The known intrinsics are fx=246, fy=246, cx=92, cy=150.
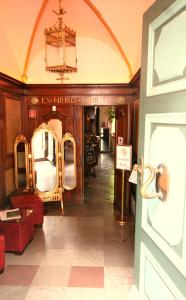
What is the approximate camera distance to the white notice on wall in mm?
4082

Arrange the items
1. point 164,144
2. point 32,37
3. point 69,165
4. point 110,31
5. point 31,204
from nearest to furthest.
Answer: point 164,144 < point 31,204 < point 110,31 < point 32,37 < point 69,165

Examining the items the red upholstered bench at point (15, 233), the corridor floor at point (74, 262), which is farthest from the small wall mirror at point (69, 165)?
the red upholstered bench at point (15, 233)

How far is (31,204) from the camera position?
12.8ft

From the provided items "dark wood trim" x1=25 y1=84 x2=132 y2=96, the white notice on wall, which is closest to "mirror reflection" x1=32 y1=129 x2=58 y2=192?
"dark wood trim" x1=25 y1=84 x2=132 y2=96

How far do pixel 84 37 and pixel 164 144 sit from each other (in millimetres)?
3939

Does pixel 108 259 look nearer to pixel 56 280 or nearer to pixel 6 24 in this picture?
pixel 56 280

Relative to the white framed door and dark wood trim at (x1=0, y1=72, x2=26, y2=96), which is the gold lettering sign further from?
the white framed door

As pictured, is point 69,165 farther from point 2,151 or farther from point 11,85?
point 11,85

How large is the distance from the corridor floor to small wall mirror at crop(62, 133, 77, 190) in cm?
63

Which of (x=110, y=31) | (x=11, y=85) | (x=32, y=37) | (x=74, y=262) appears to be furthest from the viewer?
(x=11, y=85)

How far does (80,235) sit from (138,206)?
224cm

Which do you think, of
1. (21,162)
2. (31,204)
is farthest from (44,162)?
(31,204)

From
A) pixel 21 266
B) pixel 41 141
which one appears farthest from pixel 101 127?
pixel 21 266

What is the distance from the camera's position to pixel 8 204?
4.38 metres
